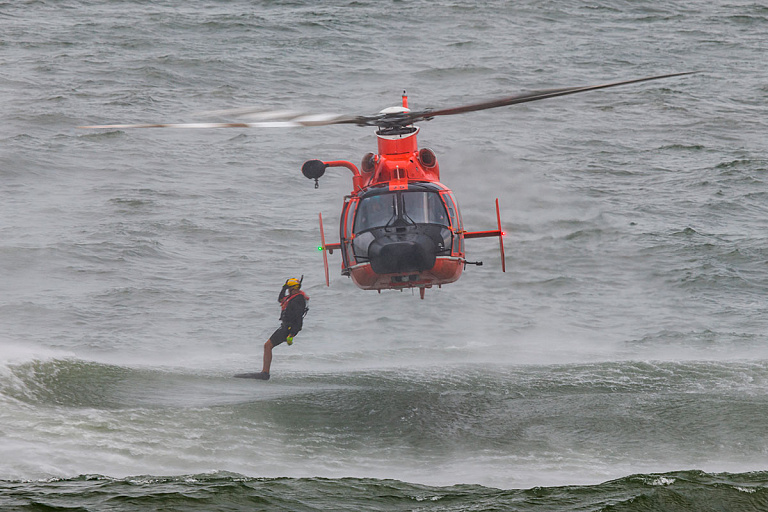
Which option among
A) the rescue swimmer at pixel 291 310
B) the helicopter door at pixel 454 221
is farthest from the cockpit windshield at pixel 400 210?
the rescue swimmer at pixel 291 310

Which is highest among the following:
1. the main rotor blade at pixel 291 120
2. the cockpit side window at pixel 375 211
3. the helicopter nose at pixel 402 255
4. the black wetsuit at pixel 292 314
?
the main rotor blade at pixel 291 120

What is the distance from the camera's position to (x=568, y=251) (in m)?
25.4

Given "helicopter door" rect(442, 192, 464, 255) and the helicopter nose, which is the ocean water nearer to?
the helicopter nose

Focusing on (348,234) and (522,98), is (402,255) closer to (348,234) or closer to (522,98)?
(348,234)

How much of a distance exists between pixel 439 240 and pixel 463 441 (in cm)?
312

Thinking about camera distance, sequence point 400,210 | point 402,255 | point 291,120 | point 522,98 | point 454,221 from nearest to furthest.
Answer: point 522,98 < point 402,255 < point 291,120 < point 400,210 < point 454,221

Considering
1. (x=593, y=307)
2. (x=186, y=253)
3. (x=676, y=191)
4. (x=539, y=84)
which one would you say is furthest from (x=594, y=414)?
(x=539, y=84)

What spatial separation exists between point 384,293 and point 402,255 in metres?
10.7

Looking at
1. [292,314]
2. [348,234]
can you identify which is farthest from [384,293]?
[348,234]

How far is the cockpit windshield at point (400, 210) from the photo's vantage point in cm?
1305

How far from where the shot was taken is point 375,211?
1318cm

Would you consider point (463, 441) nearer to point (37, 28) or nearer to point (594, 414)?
point (594, 414)

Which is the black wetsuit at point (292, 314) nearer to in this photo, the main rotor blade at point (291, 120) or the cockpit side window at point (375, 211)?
the cockpit side window at point (375, 211)

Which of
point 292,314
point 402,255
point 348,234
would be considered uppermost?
point 348,234
